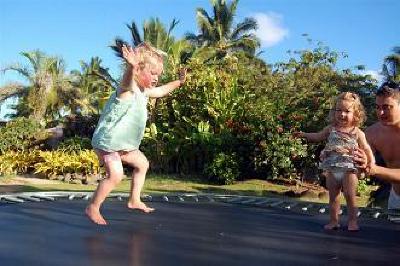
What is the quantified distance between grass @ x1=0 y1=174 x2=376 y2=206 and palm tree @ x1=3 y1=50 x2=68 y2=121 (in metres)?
9.53

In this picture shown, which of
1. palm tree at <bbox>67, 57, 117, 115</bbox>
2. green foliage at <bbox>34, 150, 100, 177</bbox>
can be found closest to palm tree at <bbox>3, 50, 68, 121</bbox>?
palm tree at <bbox>67, 57, 117, 115</bbox>

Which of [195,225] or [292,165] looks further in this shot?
[292,165]

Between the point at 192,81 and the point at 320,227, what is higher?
the point at 192,81

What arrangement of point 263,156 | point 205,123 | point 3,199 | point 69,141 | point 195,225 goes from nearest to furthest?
point 195,225 → point 3,199 → point 263,156 → point 205,123 → point 69,141

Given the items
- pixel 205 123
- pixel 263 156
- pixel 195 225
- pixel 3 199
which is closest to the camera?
pixel 195 225

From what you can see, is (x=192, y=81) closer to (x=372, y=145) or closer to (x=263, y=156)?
(x=263, y=156)

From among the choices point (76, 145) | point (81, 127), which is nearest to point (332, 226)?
point (76, 145)

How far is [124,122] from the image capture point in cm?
232

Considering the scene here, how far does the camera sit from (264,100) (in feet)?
29.1

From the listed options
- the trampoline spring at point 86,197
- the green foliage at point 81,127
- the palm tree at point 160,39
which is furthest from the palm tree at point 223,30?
the trampoline spring at point 86,197

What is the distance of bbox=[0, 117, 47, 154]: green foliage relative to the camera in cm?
1205

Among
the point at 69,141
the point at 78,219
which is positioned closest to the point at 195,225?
the point at 78,219

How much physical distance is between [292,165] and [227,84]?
6.92 ft

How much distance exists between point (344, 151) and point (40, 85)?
17476mm
